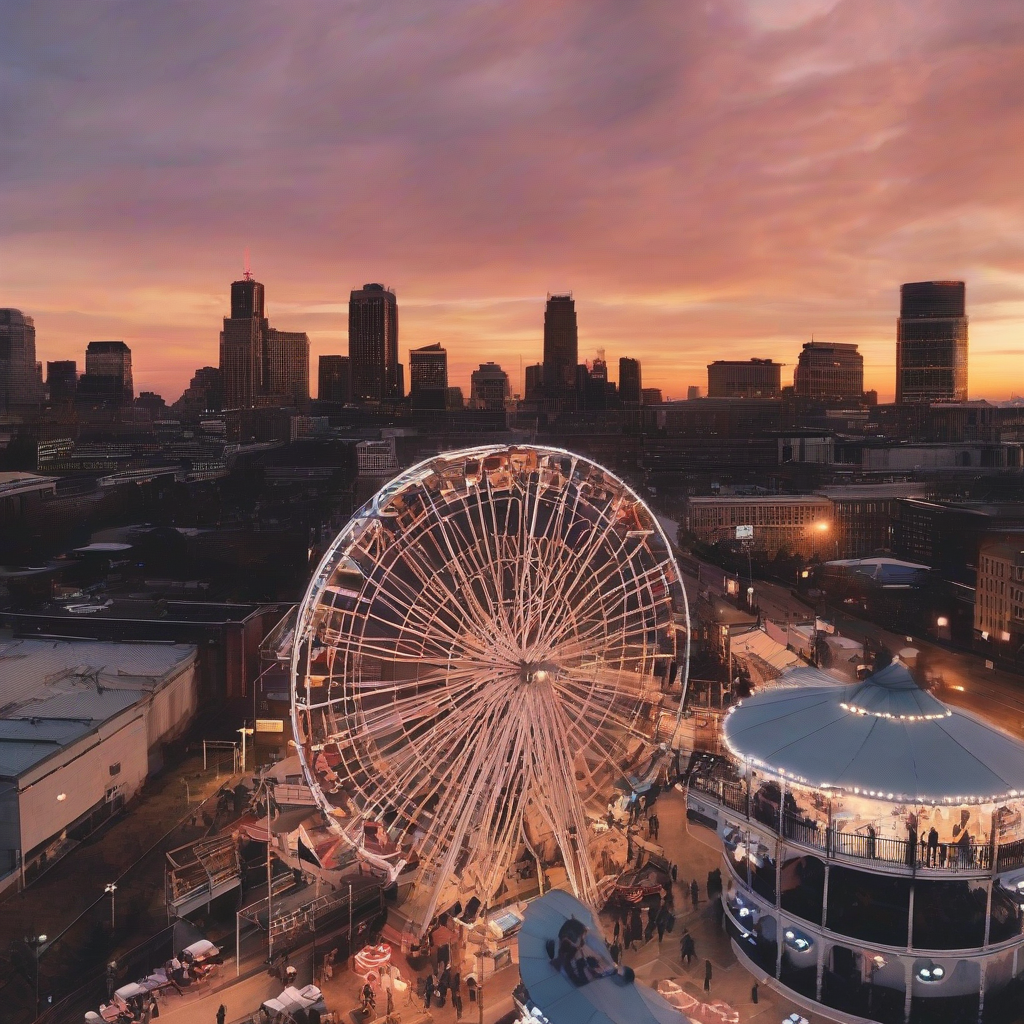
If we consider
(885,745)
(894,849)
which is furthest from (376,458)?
(894,849)

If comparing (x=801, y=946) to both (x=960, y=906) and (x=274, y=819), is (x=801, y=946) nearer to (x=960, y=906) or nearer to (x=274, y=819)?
(x=960, y=906)

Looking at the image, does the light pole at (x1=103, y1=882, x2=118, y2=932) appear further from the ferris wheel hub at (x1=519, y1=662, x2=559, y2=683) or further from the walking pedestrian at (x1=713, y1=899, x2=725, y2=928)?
the walking pedestrian at (x1=713, y1=899, x2=725, y2=928)

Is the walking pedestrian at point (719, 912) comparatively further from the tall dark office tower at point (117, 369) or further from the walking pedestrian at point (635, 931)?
the tall dark office tower at point (117, 369)

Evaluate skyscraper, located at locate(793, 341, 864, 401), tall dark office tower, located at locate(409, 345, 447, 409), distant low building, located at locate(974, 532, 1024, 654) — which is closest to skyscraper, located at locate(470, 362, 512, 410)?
tall dark office tower, located at locate(409, 345, 447, 409)

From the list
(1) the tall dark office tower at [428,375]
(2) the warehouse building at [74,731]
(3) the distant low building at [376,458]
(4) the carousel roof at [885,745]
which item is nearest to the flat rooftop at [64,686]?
(2) the warehouse building at [74,731]

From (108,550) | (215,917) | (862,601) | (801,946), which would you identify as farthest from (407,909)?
(108,550)
